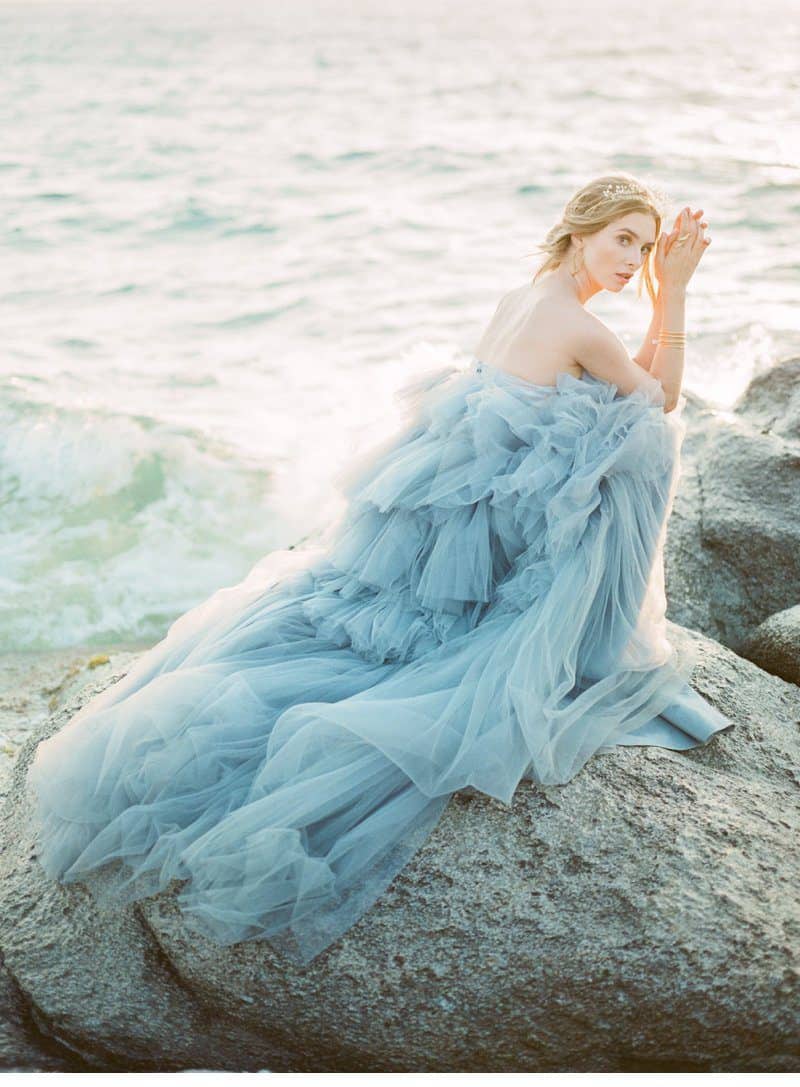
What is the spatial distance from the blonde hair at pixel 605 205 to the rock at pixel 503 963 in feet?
5.63

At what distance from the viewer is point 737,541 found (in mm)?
4965

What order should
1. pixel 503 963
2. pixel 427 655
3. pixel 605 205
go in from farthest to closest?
1. pixel 605 205
2. pixel 427 655
3. pixel 503 963

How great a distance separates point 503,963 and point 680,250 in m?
2.21

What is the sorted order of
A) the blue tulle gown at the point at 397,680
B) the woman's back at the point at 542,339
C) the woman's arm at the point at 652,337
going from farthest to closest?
the woman's arm at the point at 652,337 → the woman's back at the point at 542,339 → the blue tulle gown at the point at 397,680

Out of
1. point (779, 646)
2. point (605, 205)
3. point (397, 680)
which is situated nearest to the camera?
point (397, 680)

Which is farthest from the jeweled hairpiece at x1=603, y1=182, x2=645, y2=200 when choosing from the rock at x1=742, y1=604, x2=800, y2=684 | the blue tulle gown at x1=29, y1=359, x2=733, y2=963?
the rock at x1=742, y1=604, x2=800, y2=684

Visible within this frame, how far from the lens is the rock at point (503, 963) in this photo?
2.81 metres

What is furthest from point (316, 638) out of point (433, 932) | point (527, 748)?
point (433, 932)

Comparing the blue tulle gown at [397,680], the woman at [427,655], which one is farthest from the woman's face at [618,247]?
the blue tulle gown at [397,680]

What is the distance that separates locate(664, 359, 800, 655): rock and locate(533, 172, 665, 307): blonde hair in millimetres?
1631

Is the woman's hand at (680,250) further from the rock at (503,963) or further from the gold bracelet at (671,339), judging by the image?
the rock at (503,963)

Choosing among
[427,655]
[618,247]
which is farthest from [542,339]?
[427,655]

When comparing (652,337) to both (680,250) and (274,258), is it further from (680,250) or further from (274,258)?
(274,258)

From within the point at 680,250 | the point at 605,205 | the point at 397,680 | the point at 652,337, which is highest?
the point at 605,205
